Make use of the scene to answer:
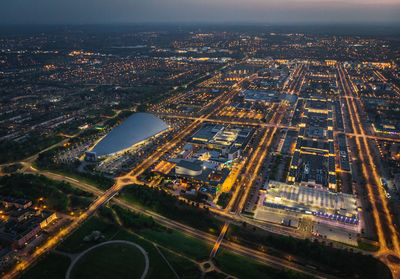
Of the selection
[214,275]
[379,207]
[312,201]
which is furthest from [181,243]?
[379,207]

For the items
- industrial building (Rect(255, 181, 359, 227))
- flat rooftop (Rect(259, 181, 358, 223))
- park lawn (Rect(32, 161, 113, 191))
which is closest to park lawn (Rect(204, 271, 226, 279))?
industrial building (Rect(255, 181, 359, 227))

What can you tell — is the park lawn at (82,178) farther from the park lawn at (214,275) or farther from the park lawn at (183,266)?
the park lawn at (214,275)

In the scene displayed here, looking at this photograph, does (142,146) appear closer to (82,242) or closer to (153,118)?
(153,118)

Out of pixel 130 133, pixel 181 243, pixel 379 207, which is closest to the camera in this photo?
pixel 181 243

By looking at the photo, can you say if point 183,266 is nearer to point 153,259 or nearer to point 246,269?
point 153,259

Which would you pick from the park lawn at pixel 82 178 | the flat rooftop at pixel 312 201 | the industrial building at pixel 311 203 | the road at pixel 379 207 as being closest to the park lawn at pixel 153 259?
the park lawn at pixel 82 178

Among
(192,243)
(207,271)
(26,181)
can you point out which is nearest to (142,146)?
(26,181)

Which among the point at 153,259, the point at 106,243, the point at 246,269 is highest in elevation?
the point at 246,269
